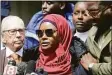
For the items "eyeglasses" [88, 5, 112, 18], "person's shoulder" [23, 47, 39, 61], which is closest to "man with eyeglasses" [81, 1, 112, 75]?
"eyeglasses" [88, 5, 112, 18]

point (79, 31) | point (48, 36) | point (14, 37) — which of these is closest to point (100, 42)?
point (79, 31)

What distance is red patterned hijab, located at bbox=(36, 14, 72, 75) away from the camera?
1.48m

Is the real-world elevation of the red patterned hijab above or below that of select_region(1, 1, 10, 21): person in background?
below

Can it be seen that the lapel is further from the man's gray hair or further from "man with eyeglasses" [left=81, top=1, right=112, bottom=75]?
"man with eyeglasses" [left=81, top=1, right=112, bottom=75]

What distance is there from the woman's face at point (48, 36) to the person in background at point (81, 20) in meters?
0.11

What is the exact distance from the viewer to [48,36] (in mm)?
1527

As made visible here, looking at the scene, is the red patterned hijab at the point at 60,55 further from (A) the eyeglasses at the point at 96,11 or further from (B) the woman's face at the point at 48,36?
(A) the eyeglasses at the point at 96,11

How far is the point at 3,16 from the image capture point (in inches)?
66.3

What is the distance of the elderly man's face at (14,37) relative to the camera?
165cm

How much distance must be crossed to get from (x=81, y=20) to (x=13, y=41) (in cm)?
40

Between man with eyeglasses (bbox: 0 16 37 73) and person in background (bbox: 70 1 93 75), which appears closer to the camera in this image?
person in background (bbox: 70 1 93 75)

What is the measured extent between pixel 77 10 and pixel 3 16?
1.39ft

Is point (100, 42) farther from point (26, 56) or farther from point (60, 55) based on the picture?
point (26, 56)

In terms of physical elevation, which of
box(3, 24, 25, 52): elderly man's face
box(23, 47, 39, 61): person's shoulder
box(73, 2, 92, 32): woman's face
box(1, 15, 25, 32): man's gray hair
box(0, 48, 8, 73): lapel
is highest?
box(73, 2, 92, 32): woman's face
